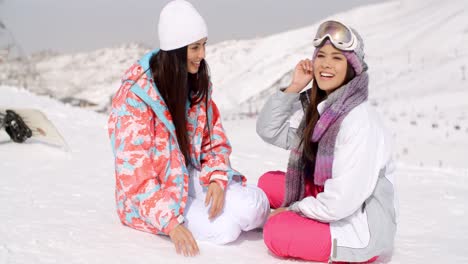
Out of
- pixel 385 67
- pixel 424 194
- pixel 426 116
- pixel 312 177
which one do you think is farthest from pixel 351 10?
pixel 312 177

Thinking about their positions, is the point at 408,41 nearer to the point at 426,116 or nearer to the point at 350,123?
the point at 426,116

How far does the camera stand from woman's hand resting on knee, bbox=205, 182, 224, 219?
2.31m

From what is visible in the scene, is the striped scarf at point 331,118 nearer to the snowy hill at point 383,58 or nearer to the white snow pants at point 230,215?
the white snow pants at point 230,215

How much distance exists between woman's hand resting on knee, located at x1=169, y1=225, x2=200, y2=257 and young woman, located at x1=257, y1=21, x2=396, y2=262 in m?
0.29

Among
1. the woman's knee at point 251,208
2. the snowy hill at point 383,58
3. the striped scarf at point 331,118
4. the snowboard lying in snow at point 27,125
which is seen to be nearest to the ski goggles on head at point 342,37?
the striped scarf at point 331,118

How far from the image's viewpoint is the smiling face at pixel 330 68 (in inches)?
83.1

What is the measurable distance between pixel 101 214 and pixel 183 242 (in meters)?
0.73

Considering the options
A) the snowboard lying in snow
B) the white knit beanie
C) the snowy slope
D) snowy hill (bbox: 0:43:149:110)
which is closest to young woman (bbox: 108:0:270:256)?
the white knit beanie

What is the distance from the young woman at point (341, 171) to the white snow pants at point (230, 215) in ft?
0.66

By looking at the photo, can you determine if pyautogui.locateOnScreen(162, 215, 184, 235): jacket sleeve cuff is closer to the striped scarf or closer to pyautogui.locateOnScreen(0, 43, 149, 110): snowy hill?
the striped scarf

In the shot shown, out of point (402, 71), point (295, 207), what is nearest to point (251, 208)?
point (295, 207)

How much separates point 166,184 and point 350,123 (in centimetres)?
82

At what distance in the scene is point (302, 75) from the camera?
2.30 metres

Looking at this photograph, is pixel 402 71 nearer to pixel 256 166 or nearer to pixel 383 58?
pixel 383 58
